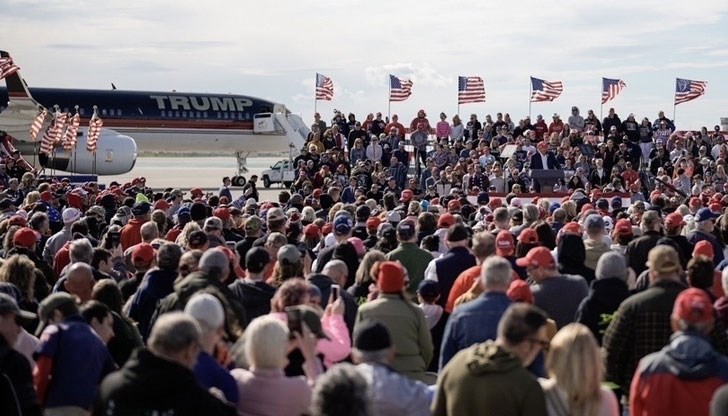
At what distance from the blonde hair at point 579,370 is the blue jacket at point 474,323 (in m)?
1.70

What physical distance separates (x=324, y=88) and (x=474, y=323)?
37495 millimetres

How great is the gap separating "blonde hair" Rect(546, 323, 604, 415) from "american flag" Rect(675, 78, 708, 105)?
120ft

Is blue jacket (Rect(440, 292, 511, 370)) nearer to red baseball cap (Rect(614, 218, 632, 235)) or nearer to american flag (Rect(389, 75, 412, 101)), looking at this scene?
red baseball cap (Rect(614, 218, 632, 235))

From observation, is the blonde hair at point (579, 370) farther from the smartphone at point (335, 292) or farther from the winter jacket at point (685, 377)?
the smartphone at point (335, 292)

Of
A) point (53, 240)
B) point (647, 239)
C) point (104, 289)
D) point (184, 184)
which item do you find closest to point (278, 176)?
point (184, 184)

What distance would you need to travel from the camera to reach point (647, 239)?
1151cm

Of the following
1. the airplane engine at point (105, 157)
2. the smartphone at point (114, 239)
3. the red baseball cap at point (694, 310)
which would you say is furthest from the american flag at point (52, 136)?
the red baseball cap at point (694, 310)

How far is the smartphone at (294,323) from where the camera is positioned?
21.8 feet

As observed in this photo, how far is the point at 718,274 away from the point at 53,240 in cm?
773

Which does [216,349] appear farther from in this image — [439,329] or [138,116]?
[138,116]

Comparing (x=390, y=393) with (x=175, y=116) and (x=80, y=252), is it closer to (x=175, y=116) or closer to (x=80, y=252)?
(x=80, y=252)

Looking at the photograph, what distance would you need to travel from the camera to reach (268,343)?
5.88m

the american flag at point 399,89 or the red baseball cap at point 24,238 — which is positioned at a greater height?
the american flag at point 399,89

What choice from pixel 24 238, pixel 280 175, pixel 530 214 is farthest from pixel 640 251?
pixel 280 175
